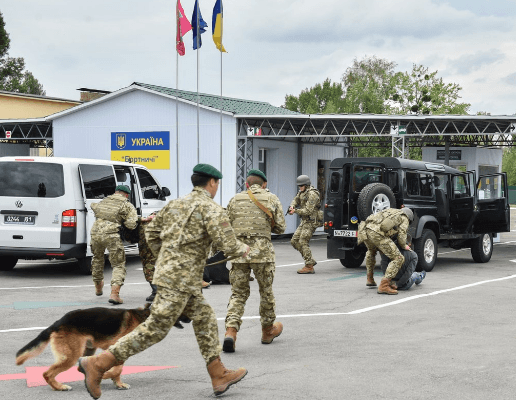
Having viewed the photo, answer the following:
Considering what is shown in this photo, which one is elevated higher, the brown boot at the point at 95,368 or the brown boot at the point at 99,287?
the brown boot at the point at 95,368

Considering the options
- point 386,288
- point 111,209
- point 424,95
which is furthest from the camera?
point 424,95

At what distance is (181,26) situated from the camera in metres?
24.7

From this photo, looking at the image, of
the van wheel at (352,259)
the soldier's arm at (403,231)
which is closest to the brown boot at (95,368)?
the soldier's arm at (403,231)

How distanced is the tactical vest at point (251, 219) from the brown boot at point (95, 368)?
8.39ft

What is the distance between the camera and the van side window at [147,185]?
1473 centimetres

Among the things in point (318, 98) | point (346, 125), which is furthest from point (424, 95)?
point (346, 125)

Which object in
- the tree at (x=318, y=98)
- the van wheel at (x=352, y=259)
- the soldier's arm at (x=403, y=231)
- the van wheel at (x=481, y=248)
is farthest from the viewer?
the tree at (x=318, y=98)

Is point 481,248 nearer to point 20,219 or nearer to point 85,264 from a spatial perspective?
point 85,264

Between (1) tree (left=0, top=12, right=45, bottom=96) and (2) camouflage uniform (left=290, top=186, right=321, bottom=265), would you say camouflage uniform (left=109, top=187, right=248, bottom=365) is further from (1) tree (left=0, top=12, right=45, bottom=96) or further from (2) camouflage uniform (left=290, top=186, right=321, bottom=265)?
(1) tree (left=0, top=12, right=45, bottom=96)

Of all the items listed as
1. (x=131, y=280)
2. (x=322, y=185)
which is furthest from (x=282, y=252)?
(x=322, y=185)

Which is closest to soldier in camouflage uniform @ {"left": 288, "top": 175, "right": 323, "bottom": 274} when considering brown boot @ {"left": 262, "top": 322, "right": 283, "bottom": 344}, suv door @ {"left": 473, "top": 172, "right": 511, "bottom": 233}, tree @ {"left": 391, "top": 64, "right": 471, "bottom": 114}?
suv door @ {"left": 473, "top": 172, "right": 511, "bottom": 233}

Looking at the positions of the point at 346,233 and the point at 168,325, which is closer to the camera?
the point at 168,325

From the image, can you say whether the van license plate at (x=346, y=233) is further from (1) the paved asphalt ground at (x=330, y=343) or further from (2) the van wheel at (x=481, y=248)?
(2) the van wheel at (x=481, y=248)

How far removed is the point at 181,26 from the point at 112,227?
15718mm
